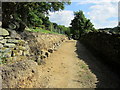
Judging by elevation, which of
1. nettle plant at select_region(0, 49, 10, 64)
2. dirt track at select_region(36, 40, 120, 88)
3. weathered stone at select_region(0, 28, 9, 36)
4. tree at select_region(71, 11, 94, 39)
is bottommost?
dirt track at select_region(36, 40, 120, 88)

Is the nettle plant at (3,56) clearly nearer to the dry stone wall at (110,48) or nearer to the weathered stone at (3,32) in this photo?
the weathered stone at (3,32)

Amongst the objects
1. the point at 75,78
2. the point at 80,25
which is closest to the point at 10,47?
the point at 75,78

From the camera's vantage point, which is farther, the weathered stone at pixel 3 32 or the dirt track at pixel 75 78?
the dirt track at pixel 75 78

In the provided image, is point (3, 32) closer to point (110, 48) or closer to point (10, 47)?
point (10, 47)

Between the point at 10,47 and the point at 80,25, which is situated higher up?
the point at 80,25

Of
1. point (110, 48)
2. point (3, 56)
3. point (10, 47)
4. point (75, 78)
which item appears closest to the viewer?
point (3, 56)

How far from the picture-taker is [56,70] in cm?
592

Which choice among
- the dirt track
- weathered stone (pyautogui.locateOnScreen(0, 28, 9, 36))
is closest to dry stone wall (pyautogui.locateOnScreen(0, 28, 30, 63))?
weathered stone (pyautogui.locateOnScreen(0, 28, 9, 36))

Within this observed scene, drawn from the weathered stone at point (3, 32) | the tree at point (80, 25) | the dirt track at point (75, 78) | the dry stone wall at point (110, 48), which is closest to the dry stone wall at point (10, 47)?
the weathered stone at point (3, 32)

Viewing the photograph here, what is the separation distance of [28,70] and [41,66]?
73.2 inches

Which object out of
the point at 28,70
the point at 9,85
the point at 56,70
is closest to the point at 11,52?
the point at 28,70

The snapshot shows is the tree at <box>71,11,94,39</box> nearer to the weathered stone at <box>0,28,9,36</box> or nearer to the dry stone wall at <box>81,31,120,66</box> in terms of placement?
the dry stone wall at <box>81,31,120,66</box>

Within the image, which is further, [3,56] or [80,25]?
[80,25]

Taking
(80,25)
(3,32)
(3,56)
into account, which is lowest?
(3,56)
